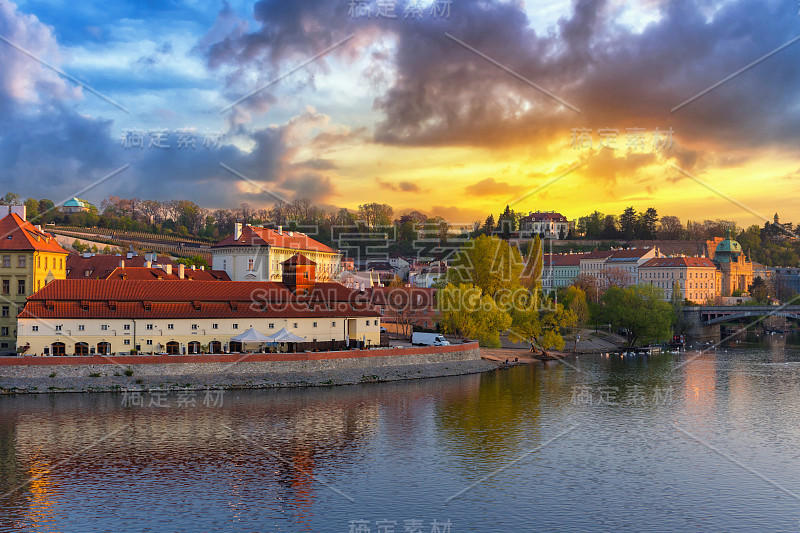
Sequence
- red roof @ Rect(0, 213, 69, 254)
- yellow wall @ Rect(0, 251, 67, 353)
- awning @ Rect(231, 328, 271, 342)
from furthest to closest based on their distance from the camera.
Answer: red roof @ Rect(0, 213, 69, 254)
yellow wall @ Rect(0, 251, 67, 353)
awning @ Rect(231, 328, 271, 342)

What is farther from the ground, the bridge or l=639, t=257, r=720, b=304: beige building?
l=639, t=257, r=720, b=304: beige building

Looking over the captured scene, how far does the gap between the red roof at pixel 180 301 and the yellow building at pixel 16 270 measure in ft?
16.9

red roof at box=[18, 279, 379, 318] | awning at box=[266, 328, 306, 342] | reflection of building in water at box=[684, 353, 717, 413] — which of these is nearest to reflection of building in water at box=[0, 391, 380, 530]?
awning at box=[266, 328, 306, 342]

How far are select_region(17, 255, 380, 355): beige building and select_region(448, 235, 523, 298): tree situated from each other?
88.9 feet

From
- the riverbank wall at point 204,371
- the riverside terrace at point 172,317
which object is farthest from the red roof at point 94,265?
the riverbank wall at point 204,371

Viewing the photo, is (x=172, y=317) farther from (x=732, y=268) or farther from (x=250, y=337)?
(x=732, y=268)

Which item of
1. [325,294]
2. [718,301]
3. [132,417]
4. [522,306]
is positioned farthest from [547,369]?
[718,301]

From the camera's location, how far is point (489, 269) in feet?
309

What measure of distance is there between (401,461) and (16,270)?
43217mm

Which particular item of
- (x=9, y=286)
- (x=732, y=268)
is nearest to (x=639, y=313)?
(x=9, y=286)

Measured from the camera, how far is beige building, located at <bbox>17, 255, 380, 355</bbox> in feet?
198

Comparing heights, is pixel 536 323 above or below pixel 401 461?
above

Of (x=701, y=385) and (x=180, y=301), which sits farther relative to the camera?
(x=701, y=385)

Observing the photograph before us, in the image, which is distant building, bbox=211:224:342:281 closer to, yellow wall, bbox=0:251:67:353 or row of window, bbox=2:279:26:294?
yellow wall, bbox=0:251:67:353
